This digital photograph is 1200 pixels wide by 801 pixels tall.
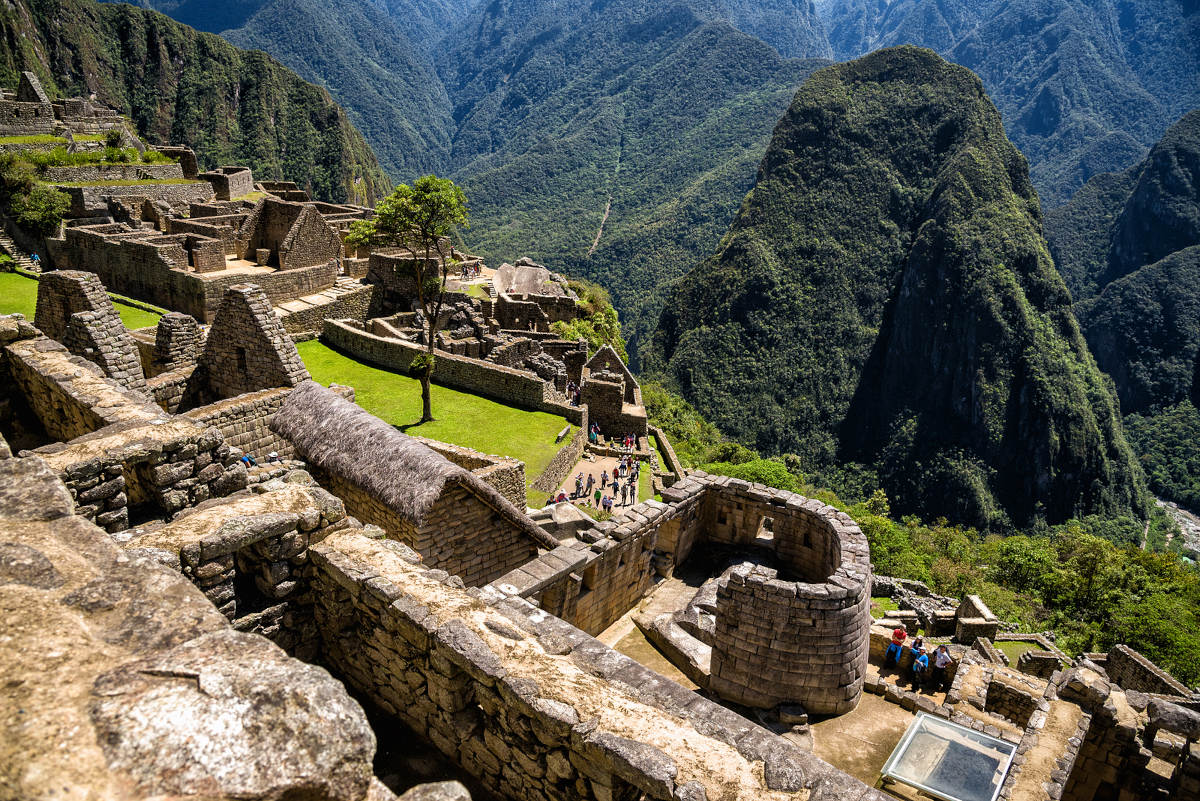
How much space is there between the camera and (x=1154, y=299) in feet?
522

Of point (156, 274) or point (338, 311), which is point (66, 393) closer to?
point (156, 274)

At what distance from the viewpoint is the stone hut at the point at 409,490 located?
26.6ft

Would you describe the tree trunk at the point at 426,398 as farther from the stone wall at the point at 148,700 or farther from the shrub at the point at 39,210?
the shrub at the point at 39,210

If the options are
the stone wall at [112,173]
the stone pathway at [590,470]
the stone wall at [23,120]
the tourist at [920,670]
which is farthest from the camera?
the stone wall at [23,120]

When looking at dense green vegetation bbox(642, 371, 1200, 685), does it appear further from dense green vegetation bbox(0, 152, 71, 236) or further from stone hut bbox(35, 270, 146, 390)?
dense green vegetation bbox(0, 152, 71, 236)

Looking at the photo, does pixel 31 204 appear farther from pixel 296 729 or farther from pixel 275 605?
pixel 296 729

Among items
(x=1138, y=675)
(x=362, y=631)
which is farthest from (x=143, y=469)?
(x=1138, y=675)

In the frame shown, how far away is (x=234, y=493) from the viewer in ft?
Answer: 18.0

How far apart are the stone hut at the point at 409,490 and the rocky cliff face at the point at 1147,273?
189 metres

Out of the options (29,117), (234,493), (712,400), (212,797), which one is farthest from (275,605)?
(712,400)

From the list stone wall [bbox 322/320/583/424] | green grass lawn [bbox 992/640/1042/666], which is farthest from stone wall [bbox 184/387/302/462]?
green grass lawn [bbox 992/640/1042/666]

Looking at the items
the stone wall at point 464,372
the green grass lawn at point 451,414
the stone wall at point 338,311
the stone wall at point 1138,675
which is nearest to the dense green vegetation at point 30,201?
the stone wall at point 338,311

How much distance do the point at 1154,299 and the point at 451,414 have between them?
192 meters

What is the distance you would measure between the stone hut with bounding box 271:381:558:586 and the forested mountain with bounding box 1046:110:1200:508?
154552 millimetres
